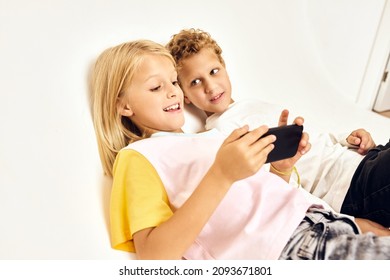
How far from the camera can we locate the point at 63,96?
2.56 ft

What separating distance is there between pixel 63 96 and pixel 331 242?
65 cm

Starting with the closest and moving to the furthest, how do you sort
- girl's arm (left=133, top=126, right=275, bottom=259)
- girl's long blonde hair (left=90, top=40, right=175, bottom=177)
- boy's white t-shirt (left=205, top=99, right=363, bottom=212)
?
girl's arm (left=133, top=126, right=275, bottom=259)
girl's long blonde hair (left=90, top=40, right=175, bottom=177)
boy's white t-shirt (left=205, top=99, right=363, bottom=212)

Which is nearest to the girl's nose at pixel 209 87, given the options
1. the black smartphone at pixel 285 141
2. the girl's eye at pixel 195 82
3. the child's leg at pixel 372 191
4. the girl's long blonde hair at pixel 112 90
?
the girl's eye at pixel 195 82

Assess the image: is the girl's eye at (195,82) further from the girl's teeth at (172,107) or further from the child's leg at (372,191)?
the child's leg at (372,191)

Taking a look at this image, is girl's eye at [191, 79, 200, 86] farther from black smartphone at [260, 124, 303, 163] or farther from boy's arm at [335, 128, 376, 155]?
boy's arm at [335, 128, 376, 155]

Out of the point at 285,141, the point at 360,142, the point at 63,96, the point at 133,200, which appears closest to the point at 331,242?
the point at 285,141

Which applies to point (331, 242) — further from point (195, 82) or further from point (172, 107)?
point (195, 82)

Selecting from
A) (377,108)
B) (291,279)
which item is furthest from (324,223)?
(377,108)

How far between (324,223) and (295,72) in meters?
0.91

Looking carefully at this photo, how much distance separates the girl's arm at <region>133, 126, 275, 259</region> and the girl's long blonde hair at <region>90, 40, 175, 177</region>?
0.85ft

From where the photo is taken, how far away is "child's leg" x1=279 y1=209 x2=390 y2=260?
627mm

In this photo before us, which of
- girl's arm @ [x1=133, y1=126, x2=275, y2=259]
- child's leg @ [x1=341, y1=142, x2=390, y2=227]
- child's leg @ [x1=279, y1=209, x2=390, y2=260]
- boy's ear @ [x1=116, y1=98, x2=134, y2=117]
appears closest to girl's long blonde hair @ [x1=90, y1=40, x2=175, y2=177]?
boy's ear @ [x1=116, y1=98, x2=134, y2=117]

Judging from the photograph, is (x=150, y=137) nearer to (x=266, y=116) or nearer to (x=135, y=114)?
(x=135, y=114)

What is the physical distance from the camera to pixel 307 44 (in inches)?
59.2
